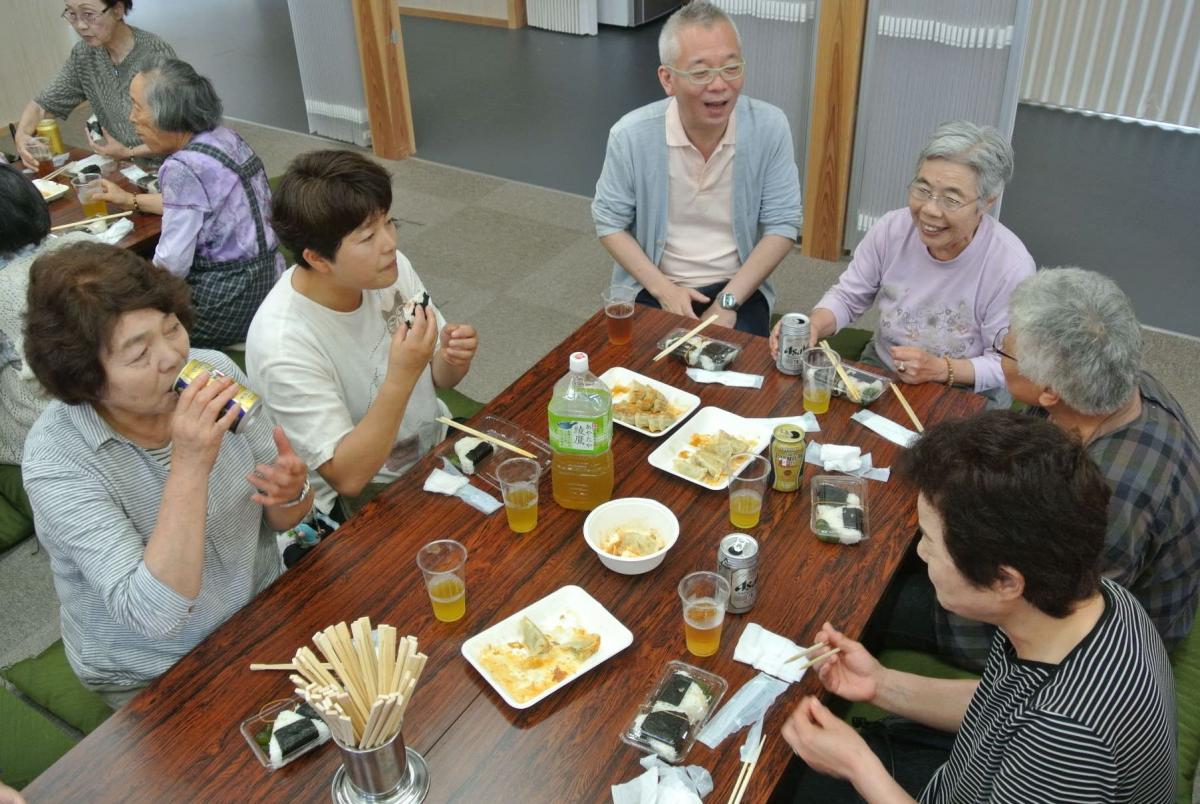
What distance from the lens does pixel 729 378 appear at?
2.40 meters

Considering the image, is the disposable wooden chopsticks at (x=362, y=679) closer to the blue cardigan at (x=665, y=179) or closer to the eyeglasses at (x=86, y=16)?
the blue cardigan at (x=665, y=179)

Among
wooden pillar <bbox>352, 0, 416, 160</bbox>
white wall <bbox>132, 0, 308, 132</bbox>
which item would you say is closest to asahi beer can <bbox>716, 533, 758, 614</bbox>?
wooden pillar <bbox>352, 0, 416, 160</bbox>

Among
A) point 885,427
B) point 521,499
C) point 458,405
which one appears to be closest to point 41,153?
point 458,405

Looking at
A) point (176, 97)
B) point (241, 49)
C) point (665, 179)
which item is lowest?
point (241, 49)

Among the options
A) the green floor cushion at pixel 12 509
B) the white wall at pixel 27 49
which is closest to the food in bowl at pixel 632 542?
the green floor cushion at pixel 12 509

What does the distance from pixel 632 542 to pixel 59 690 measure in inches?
52.6

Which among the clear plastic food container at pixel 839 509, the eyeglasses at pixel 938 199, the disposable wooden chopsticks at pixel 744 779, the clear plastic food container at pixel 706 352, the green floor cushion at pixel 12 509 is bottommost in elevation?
the green floor cushion at pixel 12 509

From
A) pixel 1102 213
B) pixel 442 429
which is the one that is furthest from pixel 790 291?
pixel 442 429

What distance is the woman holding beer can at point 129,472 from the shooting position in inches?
66.6

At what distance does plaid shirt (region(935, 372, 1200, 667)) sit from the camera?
5.84 feet

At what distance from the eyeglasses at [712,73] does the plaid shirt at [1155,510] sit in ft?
4.97

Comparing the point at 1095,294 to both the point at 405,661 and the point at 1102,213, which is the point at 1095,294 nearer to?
the point at 405,661

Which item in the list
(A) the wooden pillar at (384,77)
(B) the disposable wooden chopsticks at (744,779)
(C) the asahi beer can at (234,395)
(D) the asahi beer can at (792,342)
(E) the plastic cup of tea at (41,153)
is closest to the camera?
(B) the disposable wooden chopsticks at (744,779)

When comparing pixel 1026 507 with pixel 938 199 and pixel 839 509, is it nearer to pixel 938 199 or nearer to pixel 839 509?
pixel 839 509
